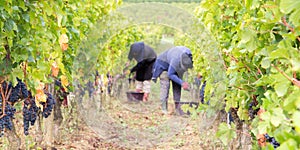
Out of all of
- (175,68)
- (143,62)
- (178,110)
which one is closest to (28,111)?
(178,110)

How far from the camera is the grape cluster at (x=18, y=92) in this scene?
348cm

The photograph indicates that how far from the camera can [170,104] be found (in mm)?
9109

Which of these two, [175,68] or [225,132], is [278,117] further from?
[175,68]

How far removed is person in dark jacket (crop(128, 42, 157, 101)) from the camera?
10695 millimetres

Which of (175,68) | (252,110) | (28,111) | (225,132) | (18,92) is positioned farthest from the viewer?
(175,68)

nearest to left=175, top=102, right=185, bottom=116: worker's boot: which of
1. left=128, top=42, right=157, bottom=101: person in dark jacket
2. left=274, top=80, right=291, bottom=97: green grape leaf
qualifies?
left=128, top=42, right=157, bottom=101: person in dark jacket

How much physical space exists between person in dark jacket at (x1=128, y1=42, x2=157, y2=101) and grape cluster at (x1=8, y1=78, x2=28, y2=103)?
703 cm

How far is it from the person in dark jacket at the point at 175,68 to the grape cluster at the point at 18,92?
13.7ft

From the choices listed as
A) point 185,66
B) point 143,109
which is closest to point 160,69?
point 185,66

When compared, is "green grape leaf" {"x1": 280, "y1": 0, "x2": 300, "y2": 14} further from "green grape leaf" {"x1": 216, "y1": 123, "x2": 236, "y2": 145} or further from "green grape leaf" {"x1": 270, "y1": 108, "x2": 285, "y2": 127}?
"green grape leaf" {"x1": 216, "y1": 123, "x2": 236, "y2": 145}

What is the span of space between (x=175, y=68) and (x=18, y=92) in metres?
4.70

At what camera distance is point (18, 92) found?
11.5 ft

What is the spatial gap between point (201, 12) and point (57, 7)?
264 centimetres

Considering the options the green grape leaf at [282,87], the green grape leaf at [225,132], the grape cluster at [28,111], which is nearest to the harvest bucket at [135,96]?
the grape cluster at [28,111]
